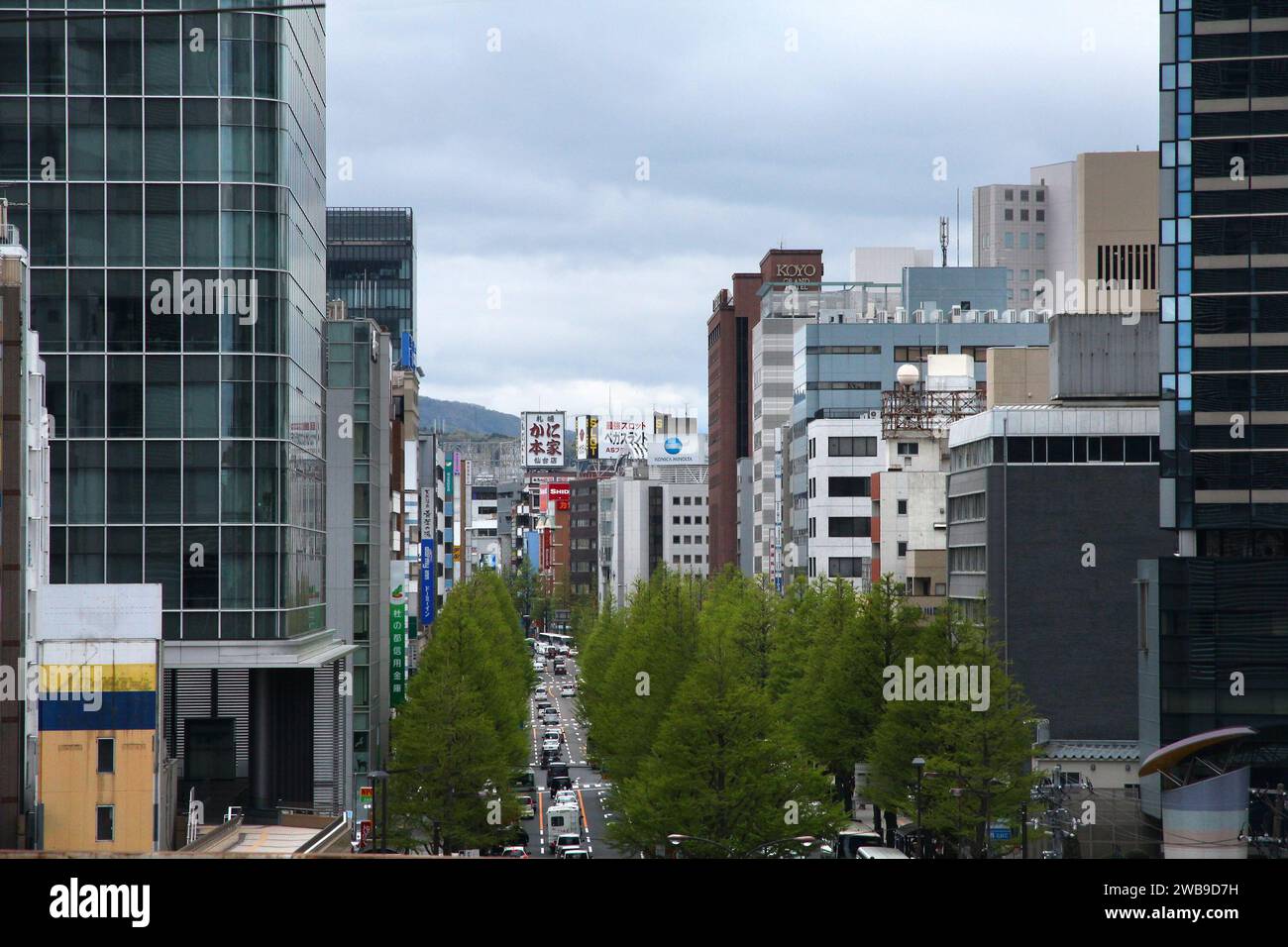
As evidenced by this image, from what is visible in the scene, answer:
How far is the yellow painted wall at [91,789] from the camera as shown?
3847 centimetres

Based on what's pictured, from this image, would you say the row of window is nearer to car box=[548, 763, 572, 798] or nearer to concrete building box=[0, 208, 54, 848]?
car box=[548, 763, 572, 798]

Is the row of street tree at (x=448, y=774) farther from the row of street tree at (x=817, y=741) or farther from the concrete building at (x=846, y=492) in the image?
the concrete building at (x=846, y=492)

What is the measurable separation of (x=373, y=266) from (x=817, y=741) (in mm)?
146722

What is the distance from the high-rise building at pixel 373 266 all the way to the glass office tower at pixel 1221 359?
143m

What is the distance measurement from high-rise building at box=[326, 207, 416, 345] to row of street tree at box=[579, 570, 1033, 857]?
438 ft

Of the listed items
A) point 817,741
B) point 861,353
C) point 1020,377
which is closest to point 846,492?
point 861,353

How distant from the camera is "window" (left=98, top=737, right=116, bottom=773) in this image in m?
39.0

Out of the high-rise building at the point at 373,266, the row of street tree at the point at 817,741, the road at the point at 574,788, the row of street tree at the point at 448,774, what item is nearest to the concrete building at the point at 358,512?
the road at the point at 574,788

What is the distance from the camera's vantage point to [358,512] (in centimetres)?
7300

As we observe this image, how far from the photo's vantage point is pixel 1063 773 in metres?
68.6

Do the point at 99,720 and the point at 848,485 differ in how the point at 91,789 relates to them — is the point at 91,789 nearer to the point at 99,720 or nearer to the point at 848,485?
the point at 99,720
